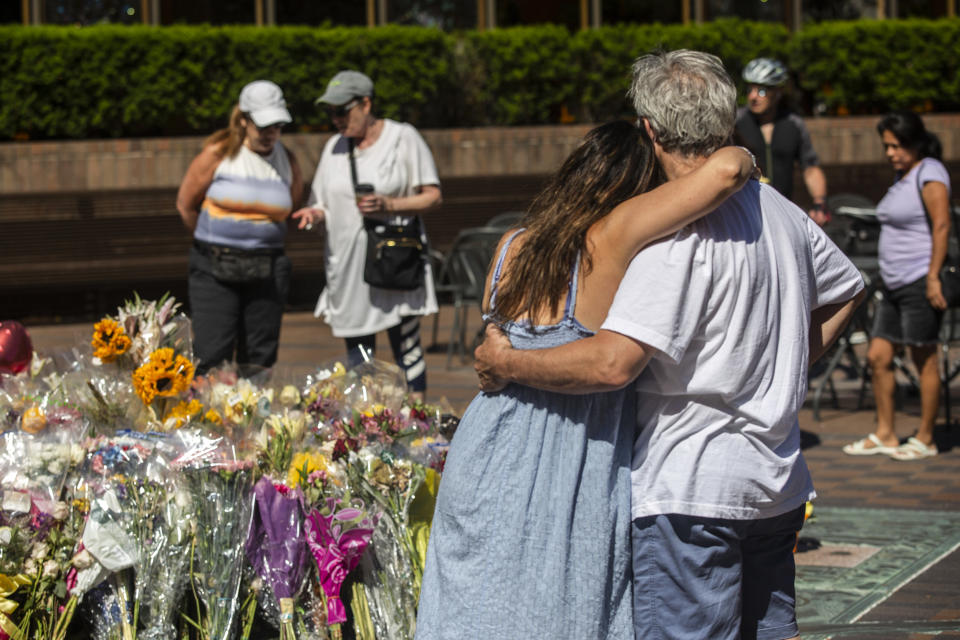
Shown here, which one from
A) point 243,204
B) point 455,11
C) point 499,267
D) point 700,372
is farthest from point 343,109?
point 455,11

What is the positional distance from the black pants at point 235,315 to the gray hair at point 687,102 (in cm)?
382

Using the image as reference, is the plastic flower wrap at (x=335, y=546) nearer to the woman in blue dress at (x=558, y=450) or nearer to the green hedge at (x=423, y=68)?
the woman in blue dress at (x=558, y=450)

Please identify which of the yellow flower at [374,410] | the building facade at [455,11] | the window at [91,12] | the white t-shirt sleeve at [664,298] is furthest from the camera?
the building facade at [455,11]

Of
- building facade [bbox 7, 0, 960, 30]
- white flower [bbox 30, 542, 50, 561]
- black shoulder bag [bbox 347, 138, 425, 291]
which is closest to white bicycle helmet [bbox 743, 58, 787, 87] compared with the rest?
black shoulder bag [bbox 347, 138, 425, 291]

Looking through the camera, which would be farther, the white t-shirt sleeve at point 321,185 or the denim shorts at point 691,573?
the white t-shirt sleeve at point 321,185

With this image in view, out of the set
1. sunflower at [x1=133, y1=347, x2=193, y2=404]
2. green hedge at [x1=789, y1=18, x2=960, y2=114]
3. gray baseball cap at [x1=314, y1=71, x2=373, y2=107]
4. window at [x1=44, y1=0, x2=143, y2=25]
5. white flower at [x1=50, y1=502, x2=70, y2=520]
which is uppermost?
window at [x1=44, y1=0, x2=143, y2=25]

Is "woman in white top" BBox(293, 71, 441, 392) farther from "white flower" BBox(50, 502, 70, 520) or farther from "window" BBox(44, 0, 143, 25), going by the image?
"window" BBox(44, 0, 143, 25)

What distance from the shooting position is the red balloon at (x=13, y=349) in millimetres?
4840

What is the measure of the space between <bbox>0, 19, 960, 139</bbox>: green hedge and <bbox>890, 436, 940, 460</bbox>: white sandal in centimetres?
820

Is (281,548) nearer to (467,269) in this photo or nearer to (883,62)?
(467,269)

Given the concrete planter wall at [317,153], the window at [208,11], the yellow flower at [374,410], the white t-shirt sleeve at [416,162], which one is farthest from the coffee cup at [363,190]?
the window at [208,11]

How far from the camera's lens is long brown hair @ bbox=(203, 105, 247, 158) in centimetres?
629

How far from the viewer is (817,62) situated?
622 inches

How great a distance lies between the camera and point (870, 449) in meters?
7.00
